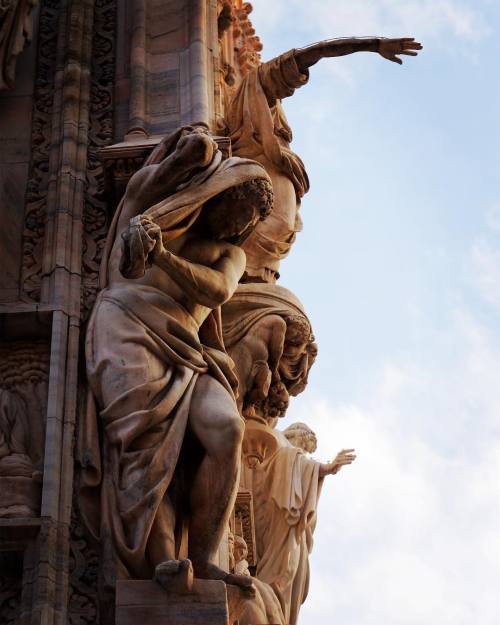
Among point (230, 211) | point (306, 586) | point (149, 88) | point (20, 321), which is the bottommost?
point (306, 586)

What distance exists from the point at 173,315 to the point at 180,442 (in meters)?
0.85

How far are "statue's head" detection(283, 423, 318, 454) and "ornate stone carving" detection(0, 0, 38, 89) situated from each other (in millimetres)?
4017

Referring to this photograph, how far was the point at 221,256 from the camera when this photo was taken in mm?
9211

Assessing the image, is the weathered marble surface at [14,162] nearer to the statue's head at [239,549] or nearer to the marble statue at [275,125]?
the marble statue at [275,125]

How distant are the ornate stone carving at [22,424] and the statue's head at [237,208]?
1316 millimetres

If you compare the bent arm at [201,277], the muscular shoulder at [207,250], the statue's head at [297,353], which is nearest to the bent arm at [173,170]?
the muscular shoulder at [207,250]

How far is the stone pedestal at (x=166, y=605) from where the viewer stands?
7797mm

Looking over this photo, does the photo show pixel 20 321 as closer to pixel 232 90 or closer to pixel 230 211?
pixel 230 211

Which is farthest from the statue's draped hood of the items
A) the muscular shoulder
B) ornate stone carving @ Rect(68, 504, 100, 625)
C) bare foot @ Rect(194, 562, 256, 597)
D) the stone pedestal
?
the stone pedestal

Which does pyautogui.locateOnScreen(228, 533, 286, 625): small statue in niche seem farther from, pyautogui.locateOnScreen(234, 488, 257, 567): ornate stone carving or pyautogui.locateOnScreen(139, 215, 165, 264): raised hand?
pyautogui.locateOnScreen(139, 215, 165, 264): raised hand

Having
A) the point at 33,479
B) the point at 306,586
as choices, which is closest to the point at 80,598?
the point at 33,479

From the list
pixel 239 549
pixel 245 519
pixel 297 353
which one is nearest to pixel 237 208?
pixel 297 353

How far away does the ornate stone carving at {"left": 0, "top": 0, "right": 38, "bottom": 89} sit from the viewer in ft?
36.6

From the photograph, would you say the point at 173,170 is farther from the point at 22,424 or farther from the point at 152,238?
the point at 22,424
